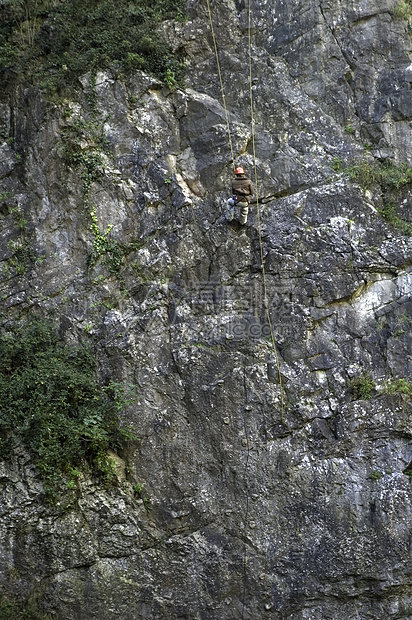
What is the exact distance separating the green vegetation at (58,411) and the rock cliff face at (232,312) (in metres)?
0.31

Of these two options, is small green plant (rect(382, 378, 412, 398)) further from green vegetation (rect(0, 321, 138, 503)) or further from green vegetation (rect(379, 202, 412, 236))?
green vegetation (rect(0, 321, 138, 503))

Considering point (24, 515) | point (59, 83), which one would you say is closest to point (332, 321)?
point (24, 515)

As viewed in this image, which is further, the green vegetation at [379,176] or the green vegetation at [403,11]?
the green vegetation at [403,11]

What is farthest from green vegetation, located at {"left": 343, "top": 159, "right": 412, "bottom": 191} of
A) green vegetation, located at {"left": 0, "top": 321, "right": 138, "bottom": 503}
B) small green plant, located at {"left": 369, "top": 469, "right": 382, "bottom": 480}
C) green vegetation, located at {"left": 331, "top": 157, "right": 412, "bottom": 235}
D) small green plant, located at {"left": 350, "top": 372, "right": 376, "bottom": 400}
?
green vegetation, located at {"left": 0, "top": 321, "right": 138, "bottom": 503}

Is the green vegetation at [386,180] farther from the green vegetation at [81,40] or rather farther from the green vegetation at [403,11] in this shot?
the green vegetation at [81,40]

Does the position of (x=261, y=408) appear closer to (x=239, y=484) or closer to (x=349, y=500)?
(x=239, y=484)

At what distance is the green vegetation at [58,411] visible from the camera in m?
10.1

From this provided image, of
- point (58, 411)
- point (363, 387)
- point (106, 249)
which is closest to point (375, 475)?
point (363, 387)

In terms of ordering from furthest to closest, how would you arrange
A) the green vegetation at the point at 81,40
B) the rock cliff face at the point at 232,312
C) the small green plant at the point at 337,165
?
the green vegetation at the point at 81,40 < the small green plant at the point at 337,165 < the rock cliff face at the point at 232,312

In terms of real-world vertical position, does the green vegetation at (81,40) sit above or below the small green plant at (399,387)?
above

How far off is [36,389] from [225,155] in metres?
5.28

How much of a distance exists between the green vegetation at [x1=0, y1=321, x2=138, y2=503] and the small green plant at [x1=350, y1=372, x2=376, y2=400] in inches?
141

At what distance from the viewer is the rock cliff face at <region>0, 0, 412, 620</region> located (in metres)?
9.92

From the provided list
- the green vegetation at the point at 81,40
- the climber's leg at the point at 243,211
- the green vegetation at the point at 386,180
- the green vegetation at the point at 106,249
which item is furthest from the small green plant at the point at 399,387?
the green vegetation at the point at 81,40
